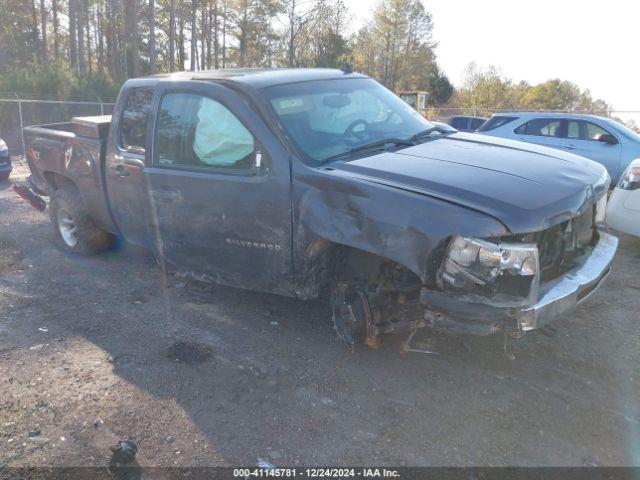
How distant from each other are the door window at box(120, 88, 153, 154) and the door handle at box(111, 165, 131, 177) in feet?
0.56

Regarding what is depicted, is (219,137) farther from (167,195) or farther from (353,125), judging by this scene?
(353,125)

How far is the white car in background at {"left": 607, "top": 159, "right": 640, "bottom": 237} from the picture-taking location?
5.65 metres

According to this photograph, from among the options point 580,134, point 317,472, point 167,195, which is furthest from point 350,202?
point 580,134

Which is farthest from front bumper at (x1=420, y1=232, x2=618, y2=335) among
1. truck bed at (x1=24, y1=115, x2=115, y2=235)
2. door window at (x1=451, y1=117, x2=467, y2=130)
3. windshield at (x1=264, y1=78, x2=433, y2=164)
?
door window at (x1=451, y1=117, x2=467, y2=130)

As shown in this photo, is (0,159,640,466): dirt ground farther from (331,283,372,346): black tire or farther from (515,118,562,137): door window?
(515,118,562,137): door window

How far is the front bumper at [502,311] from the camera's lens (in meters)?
3.04

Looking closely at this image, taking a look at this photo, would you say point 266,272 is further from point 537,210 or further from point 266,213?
point 537,210

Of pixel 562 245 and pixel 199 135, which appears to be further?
pixel 199 135

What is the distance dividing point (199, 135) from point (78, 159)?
1.86 m

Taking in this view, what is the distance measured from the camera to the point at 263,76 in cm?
435

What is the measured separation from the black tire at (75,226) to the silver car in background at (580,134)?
7910mm

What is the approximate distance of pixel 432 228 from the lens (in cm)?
307

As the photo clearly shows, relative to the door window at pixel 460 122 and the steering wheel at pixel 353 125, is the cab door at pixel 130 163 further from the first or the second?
the door window at pixel 460 122

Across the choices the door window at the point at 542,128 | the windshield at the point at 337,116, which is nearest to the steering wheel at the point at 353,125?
the windshield at the point at 337,116
